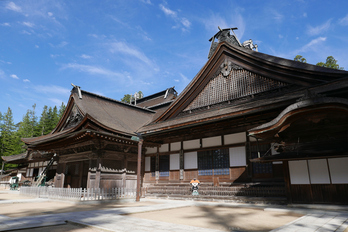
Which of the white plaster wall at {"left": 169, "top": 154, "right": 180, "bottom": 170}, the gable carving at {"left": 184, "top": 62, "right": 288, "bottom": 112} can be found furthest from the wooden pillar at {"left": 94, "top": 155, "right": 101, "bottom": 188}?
the gable carving at {"left": 184, "top": 62, "right": 288, "bottom": 112}

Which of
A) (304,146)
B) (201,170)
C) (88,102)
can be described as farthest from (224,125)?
(88,102)

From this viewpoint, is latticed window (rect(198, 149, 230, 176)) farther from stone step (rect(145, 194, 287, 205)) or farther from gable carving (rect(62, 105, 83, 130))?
gable carving (rect(62, 105, 83, 130))

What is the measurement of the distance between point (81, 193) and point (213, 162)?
7929 mm

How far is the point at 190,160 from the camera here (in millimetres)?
14266

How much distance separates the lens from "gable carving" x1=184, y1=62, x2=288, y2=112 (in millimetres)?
12164

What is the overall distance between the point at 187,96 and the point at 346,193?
990cm

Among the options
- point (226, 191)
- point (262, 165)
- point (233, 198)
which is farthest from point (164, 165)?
point (262, 165)

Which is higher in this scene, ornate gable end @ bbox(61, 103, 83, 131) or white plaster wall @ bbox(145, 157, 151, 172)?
ornate gable end @ bbox(61, 103, 83, 131)

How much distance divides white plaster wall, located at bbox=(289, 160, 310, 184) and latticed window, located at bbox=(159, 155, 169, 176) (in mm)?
8433

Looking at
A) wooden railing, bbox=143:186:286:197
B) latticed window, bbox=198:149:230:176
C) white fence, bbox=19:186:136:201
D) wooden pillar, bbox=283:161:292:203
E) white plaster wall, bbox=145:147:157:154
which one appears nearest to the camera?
wooden pillar, bbox=283:161:292:203

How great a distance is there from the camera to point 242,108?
408 inches

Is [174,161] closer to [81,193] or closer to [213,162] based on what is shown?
[213,162]

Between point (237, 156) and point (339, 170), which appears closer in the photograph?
point (339, 170)

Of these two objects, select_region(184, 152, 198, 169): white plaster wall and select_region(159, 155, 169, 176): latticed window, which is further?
select_region(159, 155, 169, 176): latticed window
